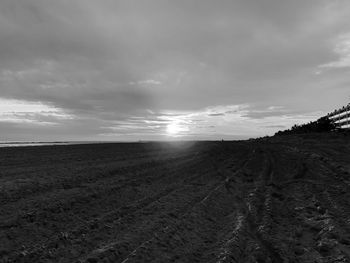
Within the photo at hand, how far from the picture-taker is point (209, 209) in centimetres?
748

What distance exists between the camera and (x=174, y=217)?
6695 mm

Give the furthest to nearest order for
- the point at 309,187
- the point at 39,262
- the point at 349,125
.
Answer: the point at 349,125 < the point at 309,187 < the point at 39,262

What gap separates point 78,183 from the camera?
1011cm

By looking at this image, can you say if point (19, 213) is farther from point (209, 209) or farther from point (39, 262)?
point (209, 209)

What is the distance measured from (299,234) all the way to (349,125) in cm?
2887

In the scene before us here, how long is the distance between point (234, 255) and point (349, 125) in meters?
30.5

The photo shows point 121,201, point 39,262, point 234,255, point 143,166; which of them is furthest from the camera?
point 143,166

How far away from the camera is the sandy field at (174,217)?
5.00 meters

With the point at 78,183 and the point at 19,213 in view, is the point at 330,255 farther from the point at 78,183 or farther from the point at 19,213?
the point at 78,183

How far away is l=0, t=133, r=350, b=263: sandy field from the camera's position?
4996 millimetres

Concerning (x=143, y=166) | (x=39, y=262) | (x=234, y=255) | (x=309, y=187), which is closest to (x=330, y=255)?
(x=234, y=255)

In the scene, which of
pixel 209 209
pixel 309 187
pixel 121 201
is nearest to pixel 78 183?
pixel 121 201

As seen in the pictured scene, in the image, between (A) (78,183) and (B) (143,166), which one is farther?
(B) (143,166)

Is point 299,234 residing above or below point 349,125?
below
